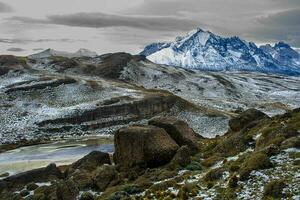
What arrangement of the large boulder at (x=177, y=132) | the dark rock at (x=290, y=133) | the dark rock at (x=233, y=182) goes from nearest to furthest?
the dark rock at (x=233, y=182), the dark rock at (x=290, y=133), the large boulder at (x=177, y=132)

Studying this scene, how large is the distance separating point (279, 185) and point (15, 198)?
24530mm

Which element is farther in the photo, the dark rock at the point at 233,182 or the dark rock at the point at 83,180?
Answer: the dark rock at the point at 83,180

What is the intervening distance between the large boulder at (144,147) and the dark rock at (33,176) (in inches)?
311

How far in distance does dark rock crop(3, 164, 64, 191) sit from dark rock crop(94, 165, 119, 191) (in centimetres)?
934

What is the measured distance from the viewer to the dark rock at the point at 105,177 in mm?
40000

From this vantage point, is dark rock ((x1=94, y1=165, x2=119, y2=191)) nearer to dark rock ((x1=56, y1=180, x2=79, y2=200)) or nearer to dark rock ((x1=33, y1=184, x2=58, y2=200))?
dark rock ((x1=56, y1=180, x2=79, y2=200))

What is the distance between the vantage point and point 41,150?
91938 mm

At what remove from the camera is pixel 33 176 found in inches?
1912

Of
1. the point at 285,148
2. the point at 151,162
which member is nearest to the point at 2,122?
the point at 151,162

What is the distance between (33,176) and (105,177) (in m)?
11.5

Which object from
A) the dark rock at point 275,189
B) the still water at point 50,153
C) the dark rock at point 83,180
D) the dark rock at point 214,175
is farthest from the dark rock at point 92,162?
the dark rock at point 275,189

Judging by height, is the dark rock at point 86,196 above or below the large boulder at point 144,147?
below

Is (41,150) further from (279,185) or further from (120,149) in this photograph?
(279,185)

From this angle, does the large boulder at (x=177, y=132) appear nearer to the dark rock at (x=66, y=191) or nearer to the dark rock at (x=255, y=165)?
the dark rock at (x=66, y=191)
